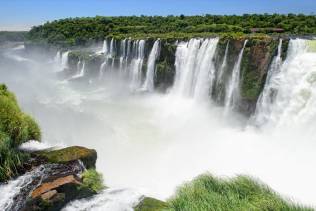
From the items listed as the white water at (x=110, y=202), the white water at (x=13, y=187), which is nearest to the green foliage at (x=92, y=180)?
the white water at (x=110, y=202)

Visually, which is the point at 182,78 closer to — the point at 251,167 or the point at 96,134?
the point at 96,134

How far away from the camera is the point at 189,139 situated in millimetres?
24438

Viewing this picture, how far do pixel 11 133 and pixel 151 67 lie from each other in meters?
25.6

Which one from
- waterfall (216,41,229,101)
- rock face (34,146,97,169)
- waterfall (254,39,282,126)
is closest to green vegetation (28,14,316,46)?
waterfall (216,41,229,101)

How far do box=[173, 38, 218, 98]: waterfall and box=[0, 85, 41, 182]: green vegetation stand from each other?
17.0m

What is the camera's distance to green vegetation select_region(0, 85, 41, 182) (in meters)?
12.4

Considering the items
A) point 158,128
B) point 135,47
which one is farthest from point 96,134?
point 135,47

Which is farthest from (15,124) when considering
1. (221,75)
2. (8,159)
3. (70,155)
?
(221,75)

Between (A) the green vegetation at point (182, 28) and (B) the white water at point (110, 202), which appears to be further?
(A) the green vegetation at point (182, 28)

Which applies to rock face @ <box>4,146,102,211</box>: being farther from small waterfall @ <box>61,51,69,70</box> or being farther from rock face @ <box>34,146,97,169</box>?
small waterfall @ <box>61,51,69,70</box>

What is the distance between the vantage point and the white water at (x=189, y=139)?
18.0 metres

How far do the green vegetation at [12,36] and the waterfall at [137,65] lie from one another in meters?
73.2

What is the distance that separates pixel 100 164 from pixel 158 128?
7.60 metres

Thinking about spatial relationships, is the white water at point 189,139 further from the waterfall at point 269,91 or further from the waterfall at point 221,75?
the waterfall at point 221,75
